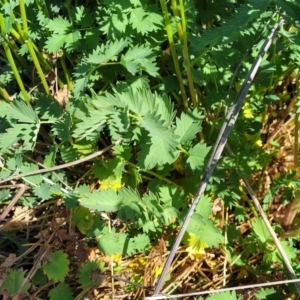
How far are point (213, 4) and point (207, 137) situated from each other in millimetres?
440

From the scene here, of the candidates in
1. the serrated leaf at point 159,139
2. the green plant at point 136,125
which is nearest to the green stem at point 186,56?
the green plant at point 136,125

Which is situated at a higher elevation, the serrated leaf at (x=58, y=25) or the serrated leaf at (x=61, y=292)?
the serrated leaf at (x=58, y=25)

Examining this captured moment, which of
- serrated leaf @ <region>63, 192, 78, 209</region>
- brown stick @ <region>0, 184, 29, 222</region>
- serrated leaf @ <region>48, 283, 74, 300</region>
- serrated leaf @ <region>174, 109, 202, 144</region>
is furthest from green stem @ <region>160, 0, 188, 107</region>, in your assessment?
serrated leaf @ <region>48, 283, 74, 300</region>

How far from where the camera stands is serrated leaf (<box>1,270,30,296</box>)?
4.93 feet

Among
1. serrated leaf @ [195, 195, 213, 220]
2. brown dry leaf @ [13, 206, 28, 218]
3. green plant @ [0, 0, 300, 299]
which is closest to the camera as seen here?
green plant @ [0, 0, 300, 299]

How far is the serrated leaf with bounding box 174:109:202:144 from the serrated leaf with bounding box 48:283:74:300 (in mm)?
620

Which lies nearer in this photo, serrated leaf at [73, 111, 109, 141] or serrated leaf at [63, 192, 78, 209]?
serrated leaf at [73, 111, 109, 141]

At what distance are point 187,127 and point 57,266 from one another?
610 millimetres

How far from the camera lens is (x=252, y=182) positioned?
170cm

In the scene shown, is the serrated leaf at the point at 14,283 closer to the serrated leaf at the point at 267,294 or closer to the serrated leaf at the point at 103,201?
the serrated leaf at the point at 103,201

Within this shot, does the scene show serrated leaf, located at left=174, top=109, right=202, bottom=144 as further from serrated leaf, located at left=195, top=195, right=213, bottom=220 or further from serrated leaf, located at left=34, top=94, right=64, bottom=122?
serrated leaf, located at left=34, top=94, right=64, bottom=122

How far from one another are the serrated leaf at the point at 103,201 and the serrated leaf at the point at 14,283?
1.36 feet

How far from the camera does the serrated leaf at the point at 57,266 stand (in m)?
1.48

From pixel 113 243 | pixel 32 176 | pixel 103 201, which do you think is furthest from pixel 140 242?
pixel 32 176
